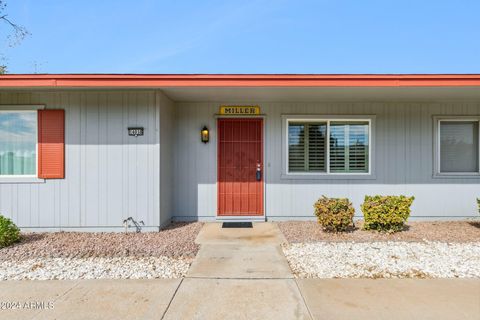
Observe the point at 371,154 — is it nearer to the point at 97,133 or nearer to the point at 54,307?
the point at 97,133

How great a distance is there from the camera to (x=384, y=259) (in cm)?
374

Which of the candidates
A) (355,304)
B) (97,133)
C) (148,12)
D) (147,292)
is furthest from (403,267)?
(148,12)

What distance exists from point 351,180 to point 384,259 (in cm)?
256

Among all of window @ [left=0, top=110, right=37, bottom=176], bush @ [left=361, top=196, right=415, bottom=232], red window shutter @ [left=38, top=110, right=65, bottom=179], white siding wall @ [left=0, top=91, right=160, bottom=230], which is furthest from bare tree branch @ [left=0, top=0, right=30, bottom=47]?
bush @ [left=361, top=196, right=415, bottom=232]

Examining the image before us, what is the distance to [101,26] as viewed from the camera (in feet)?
29.9

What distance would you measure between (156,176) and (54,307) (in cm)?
278

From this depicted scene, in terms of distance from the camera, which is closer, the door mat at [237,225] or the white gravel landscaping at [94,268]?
the white gravel landscaping at [94,268]

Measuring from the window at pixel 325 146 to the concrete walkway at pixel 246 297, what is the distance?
121 inches

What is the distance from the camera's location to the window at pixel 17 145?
206 inches

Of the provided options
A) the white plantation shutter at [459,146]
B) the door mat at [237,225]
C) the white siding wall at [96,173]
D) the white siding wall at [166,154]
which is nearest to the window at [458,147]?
the white plantation shutter at [459,146]

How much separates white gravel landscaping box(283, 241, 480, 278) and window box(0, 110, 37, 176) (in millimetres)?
4905

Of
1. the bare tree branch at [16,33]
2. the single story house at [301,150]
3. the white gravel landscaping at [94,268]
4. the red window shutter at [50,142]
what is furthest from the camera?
the bare tree branch at [16,33]

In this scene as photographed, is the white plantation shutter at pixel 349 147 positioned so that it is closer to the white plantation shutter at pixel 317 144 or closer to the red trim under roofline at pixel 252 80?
the white plantation shutter at pixel 317 144

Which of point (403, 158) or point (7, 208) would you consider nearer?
point (7, 208)
